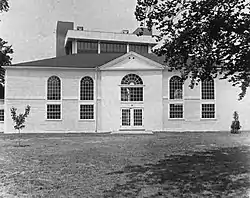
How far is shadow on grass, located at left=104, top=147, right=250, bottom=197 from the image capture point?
5629 mm

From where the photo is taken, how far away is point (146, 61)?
24.1 metres

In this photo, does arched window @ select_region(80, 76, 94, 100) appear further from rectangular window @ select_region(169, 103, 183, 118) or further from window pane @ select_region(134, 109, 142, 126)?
rectangular window @ select_region(169, 103, 183, 118)

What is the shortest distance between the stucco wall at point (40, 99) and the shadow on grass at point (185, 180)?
1524 cm

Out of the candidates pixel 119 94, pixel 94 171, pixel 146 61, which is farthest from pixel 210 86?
pixel 94 171

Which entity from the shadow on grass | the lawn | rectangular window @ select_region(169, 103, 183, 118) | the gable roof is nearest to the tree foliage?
the lawn

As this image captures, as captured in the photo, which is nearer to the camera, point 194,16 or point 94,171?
point 194,16

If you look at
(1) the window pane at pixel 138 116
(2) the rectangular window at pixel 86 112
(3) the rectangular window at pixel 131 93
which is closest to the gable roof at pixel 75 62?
(3) the rectangular window at pixel 131 93

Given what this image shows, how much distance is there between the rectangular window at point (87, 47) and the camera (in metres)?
33.2

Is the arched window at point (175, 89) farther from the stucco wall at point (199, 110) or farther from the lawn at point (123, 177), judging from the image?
the lawn at point (123, 177)

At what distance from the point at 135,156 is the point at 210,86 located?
15680 mm

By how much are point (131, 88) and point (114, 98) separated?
1.44 meters

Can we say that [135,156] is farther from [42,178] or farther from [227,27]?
[227,27]

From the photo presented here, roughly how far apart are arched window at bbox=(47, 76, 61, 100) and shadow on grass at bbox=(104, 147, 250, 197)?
1595 cm

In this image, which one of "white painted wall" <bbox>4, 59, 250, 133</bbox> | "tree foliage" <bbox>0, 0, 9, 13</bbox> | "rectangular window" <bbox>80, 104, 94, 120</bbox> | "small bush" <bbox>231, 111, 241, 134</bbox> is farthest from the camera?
"rectangular window" <bbox>80, 104, 94, 120</bbox>
